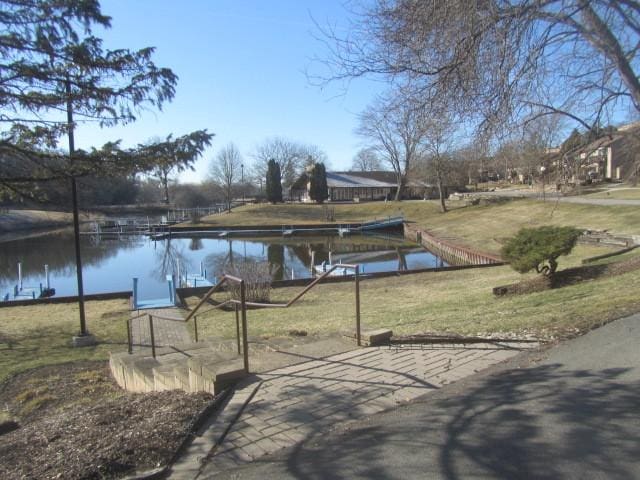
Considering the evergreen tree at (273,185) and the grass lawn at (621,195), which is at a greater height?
the evergreen tree at (273,185)

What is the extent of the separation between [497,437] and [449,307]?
7122 millimetres

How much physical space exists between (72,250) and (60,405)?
38.7m

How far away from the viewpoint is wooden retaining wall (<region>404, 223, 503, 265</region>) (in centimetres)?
2491

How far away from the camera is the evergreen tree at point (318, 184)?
7660 centimetres

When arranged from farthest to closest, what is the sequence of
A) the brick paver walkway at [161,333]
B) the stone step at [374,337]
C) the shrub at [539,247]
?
the shrub at [539,247], the brick paver walkway at [161,333], the stone step at [374,337]

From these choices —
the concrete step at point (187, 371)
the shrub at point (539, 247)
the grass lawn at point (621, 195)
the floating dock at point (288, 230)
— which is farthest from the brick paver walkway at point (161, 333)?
the floating dock at point (288, 230)

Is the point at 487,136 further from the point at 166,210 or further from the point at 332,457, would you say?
the point at 166,210

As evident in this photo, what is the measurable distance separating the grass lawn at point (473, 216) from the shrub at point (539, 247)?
0.77 meters

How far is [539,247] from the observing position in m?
10.8

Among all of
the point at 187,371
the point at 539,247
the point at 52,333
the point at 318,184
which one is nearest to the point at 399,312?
the point at 539,247

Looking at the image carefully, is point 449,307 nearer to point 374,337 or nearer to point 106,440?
point 374,337

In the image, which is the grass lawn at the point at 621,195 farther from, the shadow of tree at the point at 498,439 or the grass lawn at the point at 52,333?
the shadow of tree at the point at 498,439

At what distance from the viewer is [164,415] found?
12.8ft

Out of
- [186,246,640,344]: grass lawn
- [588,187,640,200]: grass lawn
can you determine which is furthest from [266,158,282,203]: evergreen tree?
[186,246,640,344]: grass lawn
